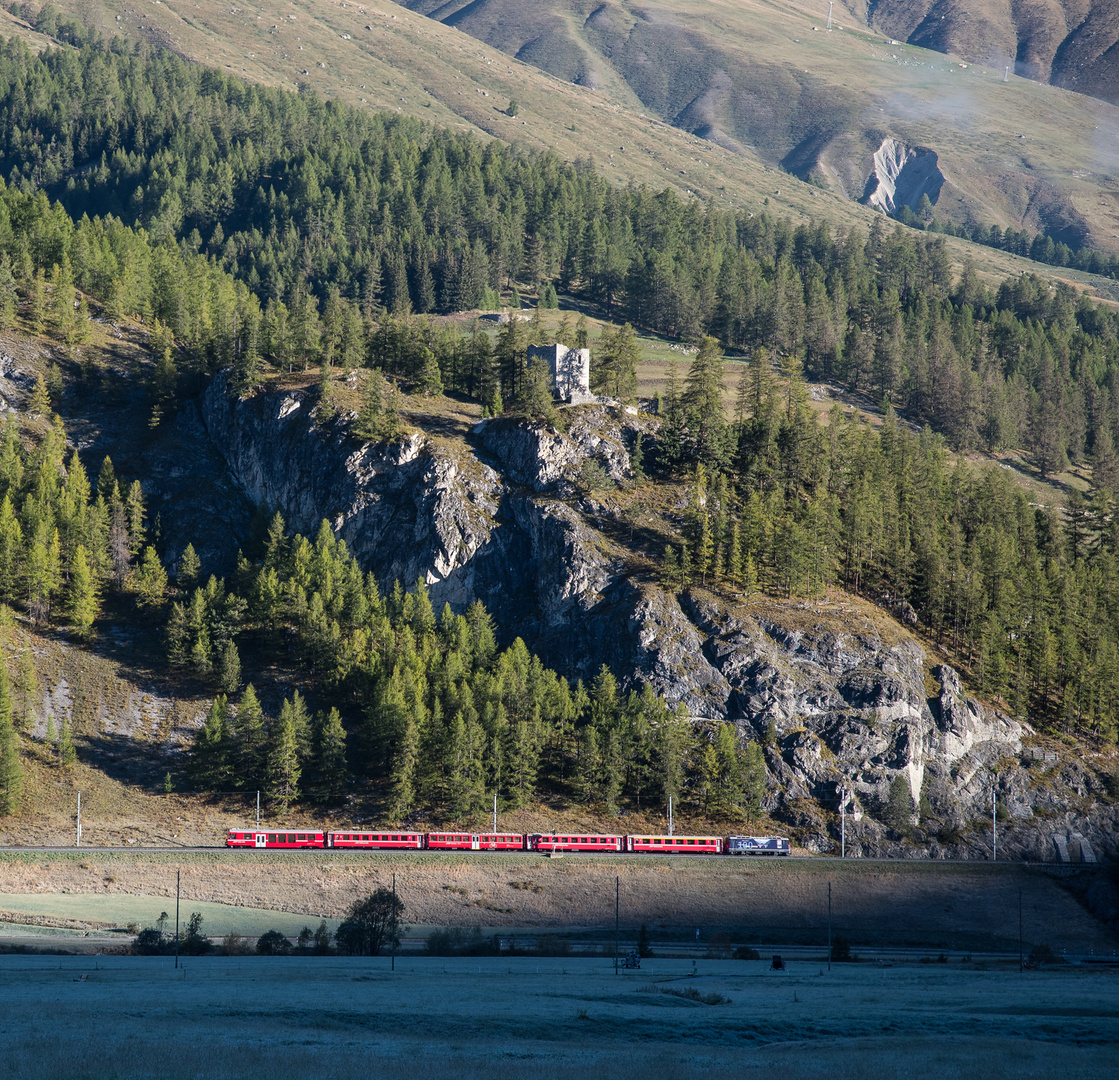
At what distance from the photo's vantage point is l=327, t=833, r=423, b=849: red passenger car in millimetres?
96375

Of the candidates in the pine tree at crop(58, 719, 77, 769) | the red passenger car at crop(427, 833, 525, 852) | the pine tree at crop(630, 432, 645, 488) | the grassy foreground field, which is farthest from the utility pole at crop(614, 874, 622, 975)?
the pine tree at crop(630, 432, 645, 488)

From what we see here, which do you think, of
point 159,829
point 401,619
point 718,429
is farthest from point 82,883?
point 718,429

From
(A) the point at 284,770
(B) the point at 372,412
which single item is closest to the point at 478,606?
(A) the point at 284,770

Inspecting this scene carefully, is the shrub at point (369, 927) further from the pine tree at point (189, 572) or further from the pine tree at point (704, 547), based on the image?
the pine tree at point (189, 572)

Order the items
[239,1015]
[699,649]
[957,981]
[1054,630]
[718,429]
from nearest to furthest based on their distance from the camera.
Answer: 1. [239,1015]
2. [957,981]
3. [699,649]
4. [1054,630]
5. [718,429]

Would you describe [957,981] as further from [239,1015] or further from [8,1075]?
[8,1075]

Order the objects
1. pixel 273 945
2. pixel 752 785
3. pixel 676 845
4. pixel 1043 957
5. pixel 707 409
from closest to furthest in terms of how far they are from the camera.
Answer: pixel 273 945 < pixel 1043 957 < pixel 676 845 < pixel 752 785 < pixel 707 409

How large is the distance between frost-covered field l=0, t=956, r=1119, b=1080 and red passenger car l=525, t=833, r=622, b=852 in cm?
3196

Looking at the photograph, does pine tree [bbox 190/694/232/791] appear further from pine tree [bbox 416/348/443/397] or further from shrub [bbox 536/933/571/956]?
pine tree [bbox 416/348/443/397]

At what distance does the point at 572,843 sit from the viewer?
9788cm

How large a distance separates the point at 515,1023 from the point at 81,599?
89462 mm

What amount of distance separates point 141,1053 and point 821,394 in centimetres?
16738

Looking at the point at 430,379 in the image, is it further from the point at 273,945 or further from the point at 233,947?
the point at 233,947

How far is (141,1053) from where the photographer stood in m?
36.7
